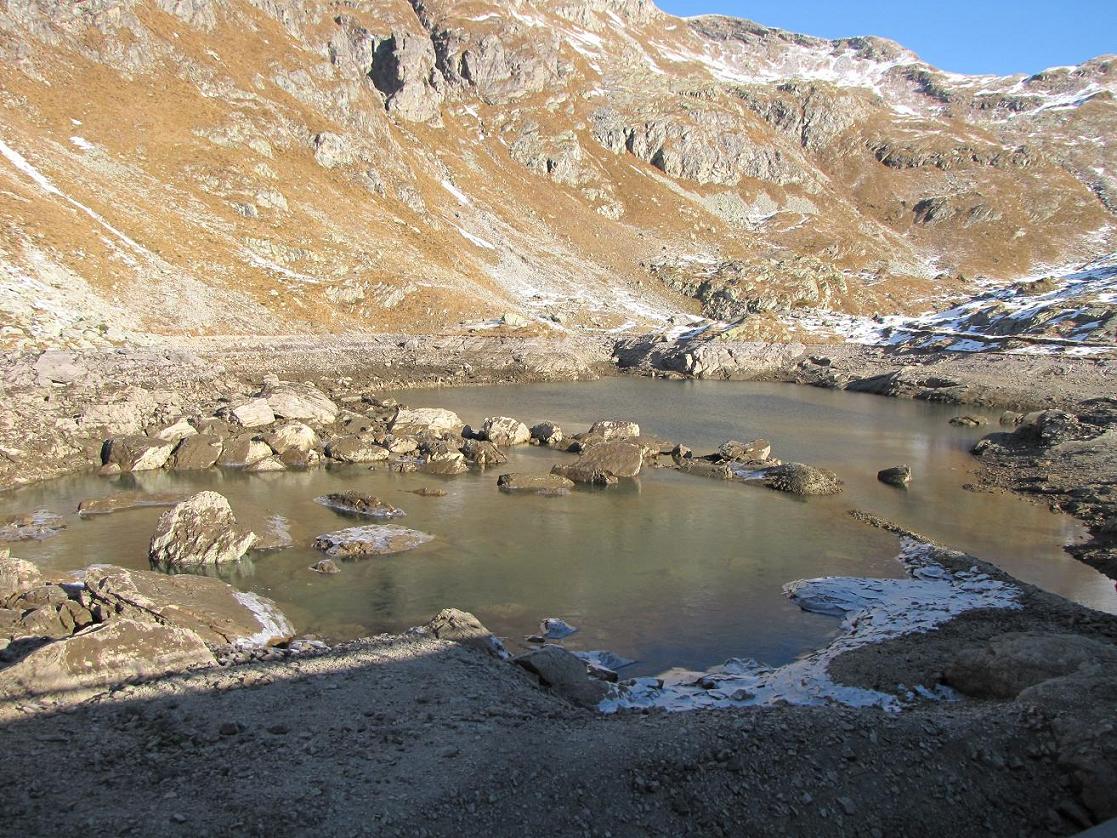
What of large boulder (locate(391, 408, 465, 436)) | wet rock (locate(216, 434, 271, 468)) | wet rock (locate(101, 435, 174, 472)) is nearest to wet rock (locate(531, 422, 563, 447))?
large boulder (locate(391, 408, 465, 436))

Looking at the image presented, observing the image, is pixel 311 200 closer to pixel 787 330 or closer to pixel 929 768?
pixel 787 330

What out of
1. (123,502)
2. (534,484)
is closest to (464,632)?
(534,484)

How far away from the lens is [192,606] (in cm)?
1591

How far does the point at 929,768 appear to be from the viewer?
9.58m

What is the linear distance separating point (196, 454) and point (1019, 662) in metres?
31.0

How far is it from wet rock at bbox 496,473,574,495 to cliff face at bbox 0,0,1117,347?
32468 mm

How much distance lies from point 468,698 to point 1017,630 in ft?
42.4

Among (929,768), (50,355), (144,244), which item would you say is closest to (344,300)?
(144,244)

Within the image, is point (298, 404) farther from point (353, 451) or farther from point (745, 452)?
point (745, 452)

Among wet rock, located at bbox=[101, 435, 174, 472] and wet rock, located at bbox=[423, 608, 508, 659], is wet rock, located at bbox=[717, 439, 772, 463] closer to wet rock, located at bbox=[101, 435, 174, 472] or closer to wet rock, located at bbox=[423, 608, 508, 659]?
wet rock, located at bbox=[423, 608, 508, 659]

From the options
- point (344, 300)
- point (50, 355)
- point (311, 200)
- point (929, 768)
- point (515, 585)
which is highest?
point (311, 200)

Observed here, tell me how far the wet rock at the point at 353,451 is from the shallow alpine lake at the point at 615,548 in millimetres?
803

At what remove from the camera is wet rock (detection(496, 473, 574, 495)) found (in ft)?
99.2

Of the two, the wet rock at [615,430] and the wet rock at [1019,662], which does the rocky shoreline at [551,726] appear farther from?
the wet rock at [615,430]
